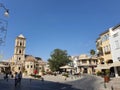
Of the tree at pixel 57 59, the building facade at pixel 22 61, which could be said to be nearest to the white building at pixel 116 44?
the tree at pixel 57 59

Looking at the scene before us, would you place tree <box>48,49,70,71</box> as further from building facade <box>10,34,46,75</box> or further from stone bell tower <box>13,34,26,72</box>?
stone bell tower <box>13,34,26,72</box>

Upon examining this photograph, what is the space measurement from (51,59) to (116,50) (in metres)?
45.7

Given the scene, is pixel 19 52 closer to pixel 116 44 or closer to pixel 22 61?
pixel 22 61

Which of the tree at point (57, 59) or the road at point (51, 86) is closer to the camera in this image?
the road at point (51, 86)

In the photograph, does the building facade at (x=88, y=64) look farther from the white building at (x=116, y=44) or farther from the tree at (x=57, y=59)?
the white building at (x=116, y=44)

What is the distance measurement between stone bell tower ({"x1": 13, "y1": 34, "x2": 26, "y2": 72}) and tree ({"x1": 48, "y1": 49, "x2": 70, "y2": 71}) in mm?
24995

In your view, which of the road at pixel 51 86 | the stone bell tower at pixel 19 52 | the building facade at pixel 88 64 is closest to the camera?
the road at pixel 51 86

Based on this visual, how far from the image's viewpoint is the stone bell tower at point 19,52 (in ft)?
301

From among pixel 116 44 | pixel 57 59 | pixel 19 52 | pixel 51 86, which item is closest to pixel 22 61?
pixel 19 52

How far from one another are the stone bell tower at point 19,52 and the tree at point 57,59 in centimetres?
2500

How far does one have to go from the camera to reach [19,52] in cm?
9638

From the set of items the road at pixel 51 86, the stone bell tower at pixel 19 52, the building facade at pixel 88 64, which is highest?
the stone bell tower at pixel 19 52

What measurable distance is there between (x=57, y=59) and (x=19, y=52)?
106 feet

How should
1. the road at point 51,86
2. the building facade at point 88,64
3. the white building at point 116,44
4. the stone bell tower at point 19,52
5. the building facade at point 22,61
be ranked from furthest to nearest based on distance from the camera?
the stone bell tower at point 19,52
the building facade at point 22,61
the building facade at point 88,64
the white building at point 116,44
the road at point 51,86
